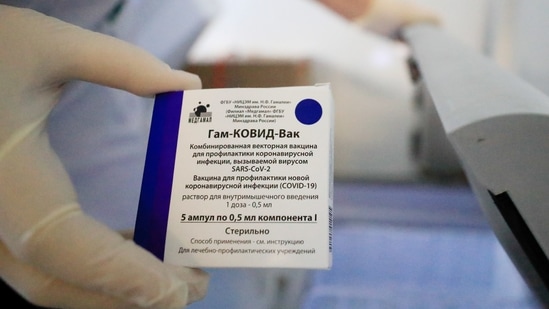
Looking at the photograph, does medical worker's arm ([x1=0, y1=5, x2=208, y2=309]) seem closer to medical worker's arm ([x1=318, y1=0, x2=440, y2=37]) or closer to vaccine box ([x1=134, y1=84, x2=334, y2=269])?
vaccine box ([x1=134, y1=84, x2=334, y2=269])

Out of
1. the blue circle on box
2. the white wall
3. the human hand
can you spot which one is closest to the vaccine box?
the blue circle on box

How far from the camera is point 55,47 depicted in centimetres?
55

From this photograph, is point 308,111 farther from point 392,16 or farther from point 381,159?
point 381,159

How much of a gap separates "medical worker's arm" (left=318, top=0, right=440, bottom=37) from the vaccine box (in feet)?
2.43

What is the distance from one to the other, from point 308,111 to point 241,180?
0.09 meters

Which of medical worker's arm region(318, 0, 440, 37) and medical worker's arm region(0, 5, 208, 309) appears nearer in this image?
medical worker's arm region(0, 5, 208, 309)

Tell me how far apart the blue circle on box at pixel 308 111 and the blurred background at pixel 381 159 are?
142 mm

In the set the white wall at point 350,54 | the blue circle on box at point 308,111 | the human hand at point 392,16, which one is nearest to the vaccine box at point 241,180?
the blue circle on box at point 308,111

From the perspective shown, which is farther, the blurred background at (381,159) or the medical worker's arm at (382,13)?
the medical worker's arm at (382,13)

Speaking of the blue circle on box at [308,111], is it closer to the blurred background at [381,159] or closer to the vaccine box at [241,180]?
the vaccine box at [241,180]

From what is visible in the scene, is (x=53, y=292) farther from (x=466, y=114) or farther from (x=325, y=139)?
(x=466, y=114)

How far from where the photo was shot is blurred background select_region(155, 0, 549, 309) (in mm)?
917

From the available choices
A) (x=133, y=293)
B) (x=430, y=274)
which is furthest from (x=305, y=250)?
(x=430, y=274)

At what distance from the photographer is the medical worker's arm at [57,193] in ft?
1.59
